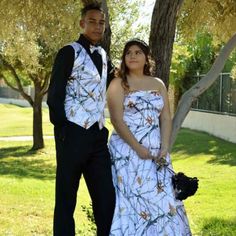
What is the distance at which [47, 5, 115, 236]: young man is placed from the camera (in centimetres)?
397

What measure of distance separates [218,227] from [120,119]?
3.91m

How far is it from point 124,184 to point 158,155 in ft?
1.06

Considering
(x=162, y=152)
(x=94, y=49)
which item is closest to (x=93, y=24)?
(x=94, y=49)

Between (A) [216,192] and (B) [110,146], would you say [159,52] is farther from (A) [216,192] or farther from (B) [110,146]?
(A) [216,192]

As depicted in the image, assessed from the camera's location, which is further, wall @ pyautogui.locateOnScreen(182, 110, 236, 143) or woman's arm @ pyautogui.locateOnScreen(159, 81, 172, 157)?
wall @ pyautogui.locateOnScreen(182, 110, 236, 143)

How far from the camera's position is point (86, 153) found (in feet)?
13.0

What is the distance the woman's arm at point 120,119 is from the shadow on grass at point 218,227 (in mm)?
3278

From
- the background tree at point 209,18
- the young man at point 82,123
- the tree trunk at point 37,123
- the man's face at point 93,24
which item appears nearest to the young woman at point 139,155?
the young man at point 82,123

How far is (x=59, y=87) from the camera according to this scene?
395 cm

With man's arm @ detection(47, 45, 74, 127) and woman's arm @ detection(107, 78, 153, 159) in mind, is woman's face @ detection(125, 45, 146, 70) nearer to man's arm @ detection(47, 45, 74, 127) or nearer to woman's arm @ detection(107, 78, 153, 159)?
woman's arm @ detection(107, 78, 153, 159)

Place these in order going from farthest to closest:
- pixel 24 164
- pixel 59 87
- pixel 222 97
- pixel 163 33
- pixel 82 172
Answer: pixel 222 97 → pixel 24 164 → pixel 163 33 → pixel 82 172 → pixel 59 87

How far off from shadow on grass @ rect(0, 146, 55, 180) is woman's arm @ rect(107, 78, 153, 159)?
30.5ft

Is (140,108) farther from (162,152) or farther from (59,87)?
(59,87)

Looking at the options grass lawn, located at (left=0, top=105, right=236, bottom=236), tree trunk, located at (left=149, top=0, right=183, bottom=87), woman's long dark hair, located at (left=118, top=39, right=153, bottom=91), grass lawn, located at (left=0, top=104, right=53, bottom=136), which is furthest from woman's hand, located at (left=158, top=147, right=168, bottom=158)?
grass lawn, located at (left=0, top=104, right=53, bottom=136)
